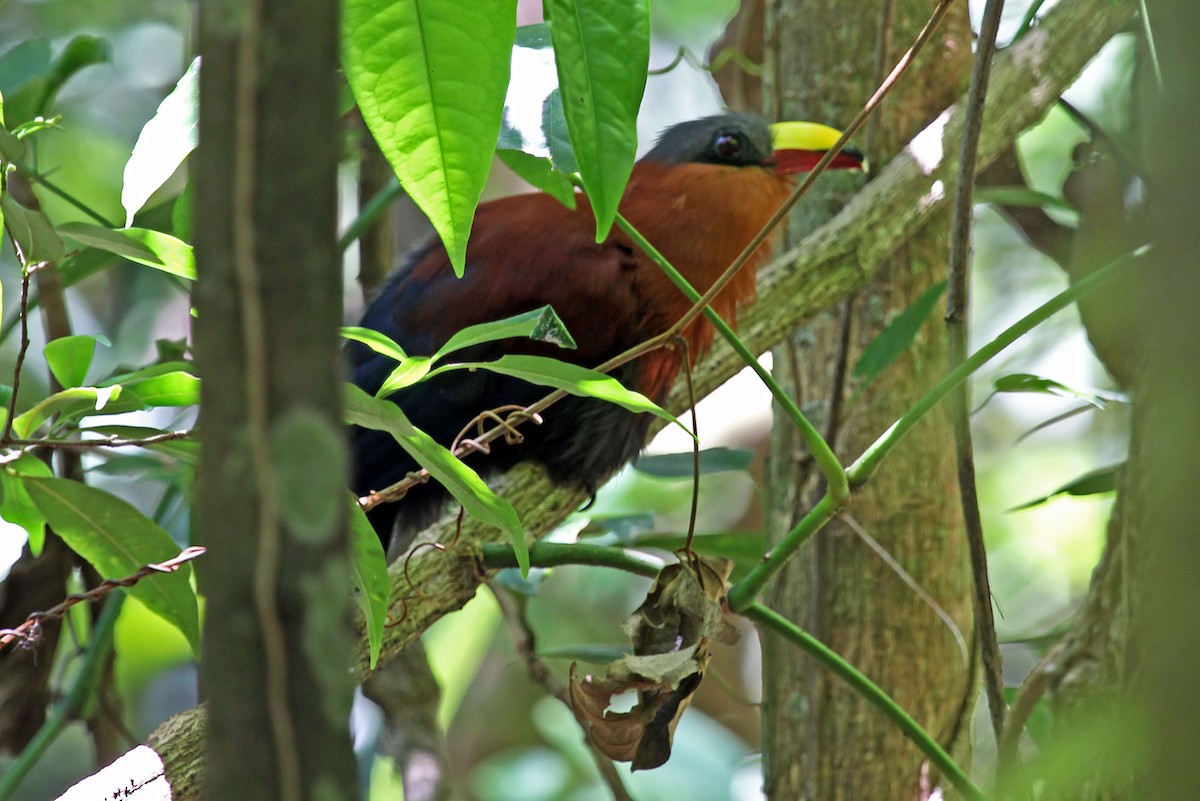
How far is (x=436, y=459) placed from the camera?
0.92 meters

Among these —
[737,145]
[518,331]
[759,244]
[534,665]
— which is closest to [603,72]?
[518,331]

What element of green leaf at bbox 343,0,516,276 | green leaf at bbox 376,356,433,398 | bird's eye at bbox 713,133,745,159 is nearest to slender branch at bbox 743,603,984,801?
green leaf at bbox 376,356,433,398

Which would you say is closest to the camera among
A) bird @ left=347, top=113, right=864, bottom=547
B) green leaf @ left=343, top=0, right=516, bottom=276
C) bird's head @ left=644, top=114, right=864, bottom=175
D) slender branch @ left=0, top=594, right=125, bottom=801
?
green leaf @ left=343, top=0, right=516, bottom=276

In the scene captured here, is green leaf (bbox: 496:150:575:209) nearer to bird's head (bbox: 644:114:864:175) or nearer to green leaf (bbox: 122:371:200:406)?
green leaf (bbox: 122:371:200:406)

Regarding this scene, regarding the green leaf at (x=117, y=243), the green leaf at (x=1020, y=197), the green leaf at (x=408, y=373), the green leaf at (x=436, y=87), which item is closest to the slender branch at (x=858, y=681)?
the green leaf at (x=408, y=373)

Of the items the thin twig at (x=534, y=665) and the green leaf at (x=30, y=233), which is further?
the thin twig at (x=534, y=665)

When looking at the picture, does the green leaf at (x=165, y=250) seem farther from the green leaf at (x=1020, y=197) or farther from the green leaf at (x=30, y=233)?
the green leaf at (x=1020, y=197)

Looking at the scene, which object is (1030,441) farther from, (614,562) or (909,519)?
(614,562)

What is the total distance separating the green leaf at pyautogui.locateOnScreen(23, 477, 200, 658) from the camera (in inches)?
47.4

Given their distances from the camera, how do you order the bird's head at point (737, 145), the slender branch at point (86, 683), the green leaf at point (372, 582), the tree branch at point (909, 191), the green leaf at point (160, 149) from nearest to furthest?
the green leaf at point (160, 149) → the green leaf at point (372, 582) → the slender branch at point (86, 683) → the tree branch at point (909, 191) → the bird's head at point (737, 145)

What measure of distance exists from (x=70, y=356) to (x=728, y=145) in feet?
5.26

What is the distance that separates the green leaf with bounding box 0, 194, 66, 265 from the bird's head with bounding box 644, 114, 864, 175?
149 centimetres

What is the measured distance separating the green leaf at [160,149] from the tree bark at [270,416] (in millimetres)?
576

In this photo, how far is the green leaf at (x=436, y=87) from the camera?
765 millimetres
